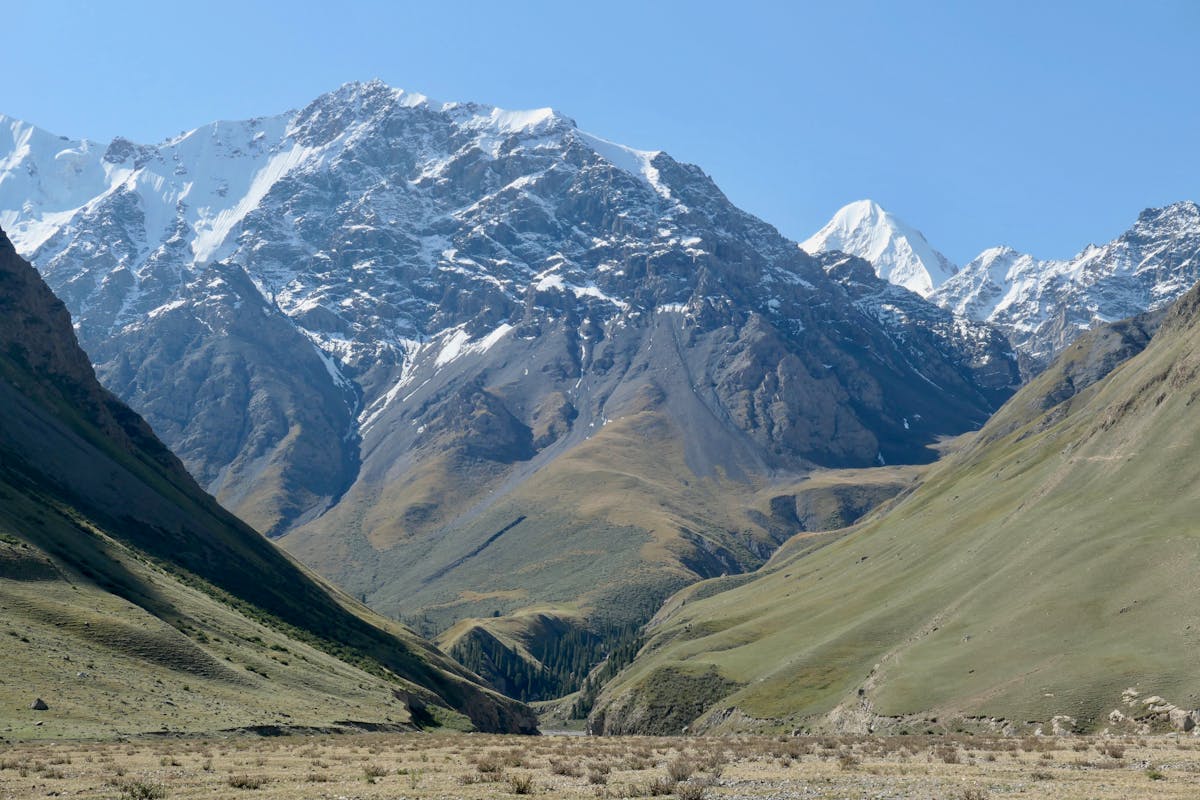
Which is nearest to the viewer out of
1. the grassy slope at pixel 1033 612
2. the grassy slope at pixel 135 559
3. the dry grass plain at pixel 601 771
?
the dry grass plain at pixel 601 771

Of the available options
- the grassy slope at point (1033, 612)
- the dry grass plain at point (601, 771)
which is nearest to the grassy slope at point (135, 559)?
the dry grass plain at point (601, 771)

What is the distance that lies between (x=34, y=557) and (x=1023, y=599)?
333 feet

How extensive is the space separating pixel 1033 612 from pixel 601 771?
9041 centimetres

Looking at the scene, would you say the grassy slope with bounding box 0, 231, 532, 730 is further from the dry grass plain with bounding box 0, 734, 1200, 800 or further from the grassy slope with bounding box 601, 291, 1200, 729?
the grassy slope with bounding box 601, 291, 1200, 729

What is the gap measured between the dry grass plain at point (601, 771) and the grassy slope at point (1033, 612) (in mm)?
44102

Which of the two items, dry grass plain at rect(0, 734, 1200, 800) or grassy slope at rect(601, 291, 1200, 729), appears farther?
grassy slope at rect(601, 291, 1200, 729)

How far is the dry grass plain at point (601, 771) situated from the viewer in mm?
38969

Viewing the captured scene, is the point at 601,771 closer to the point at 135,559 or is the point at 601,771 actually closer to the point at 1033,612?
the point at 1033,612

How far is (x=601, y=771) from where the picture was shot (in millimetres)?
46688

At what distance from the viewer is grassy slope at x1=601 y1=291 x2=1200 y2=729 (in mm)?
106688

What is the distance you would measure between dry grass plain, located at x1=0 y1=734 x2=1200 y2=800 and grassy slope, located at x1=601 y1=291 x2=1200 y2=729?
4410 centimetres

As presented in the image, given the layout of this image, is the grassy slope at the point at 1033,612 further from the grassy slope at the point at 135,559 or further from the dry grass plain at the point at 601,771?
the grassy slope at the point at 135,559

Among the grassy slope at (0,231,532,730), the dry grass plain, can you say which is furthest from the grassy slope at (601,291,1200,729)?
the grassy slope at (0,231,532,730)

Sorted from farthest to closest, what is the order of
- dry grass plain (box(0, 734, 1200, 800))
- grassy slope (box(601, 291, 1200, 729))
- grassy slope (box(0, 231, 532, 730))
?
grassy slope (box(601, 291, 1200, 729)), grassy slope (box(0, 231, 532, 730)), dry grass plain (box(0, 734, 1200, 800))
